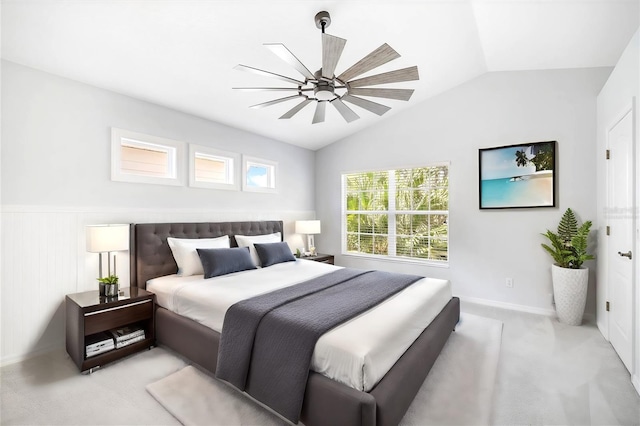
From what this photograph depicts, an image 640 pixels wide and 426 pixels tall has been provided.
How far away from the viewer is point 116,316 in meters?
2.59

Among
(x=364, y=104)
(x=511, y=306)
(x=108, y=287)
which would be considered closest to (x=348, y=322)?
(x=364, y=104)

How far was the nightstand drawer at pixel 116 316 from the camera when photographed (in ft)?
7.93

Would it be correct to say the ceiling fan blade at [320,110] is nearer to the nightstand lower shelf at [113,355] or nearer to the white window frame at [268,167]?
the white window frame at [268,167]

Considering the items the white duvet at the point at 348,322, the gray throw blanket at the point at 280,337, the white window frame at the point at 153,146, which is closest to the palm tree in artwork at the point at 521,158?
the white duvet at the point at 348,322

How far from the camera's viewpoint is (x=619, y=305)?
263cm

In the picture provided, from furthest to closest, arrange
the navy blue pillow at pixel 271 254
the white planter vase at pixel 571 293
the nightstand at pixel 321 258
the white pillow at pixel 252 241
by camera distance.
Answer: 1. the nightstand at pixel 321 258
2. the white pillow at pixel 252 241
3. the navy blue pillow at pixel 271 254
4. the white planter vase at pixel 571 293

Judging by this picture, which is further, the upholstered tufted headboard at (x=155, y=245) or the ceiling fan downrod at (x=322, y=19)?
the upholstered tufted headboard at (x=155, y=245)

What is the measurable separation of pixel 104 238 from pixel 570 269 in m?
4.85

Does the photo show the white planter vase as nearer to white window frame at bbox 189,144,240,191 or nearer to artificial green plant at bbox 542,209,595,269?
artificial green plant at bbox 542,209,595,269

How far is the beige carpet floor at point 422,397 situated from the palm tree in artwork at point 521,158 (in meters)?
2.42

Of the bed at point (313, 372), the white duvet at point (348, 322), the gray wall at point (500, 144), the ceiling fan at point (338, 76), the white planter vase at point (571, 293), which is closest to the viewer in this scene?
the bed at point (313, 372)

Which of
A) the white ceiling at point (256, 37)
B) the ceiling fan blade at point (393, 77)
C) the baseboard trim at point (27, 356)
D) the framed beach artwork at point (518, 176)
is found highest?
the white ceiling at point (256, 37)

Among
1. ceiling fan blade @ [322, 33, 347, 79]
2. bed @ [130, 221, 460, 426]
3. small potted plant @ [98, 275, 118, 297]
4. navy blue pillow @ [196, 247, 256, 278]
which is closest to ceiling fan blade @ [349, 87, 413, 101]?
ceiling fan blade @ [322, 33, 347, 79]

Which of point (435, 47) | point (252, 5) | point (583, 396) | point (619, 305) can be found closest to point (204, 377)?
point (583, 396)
